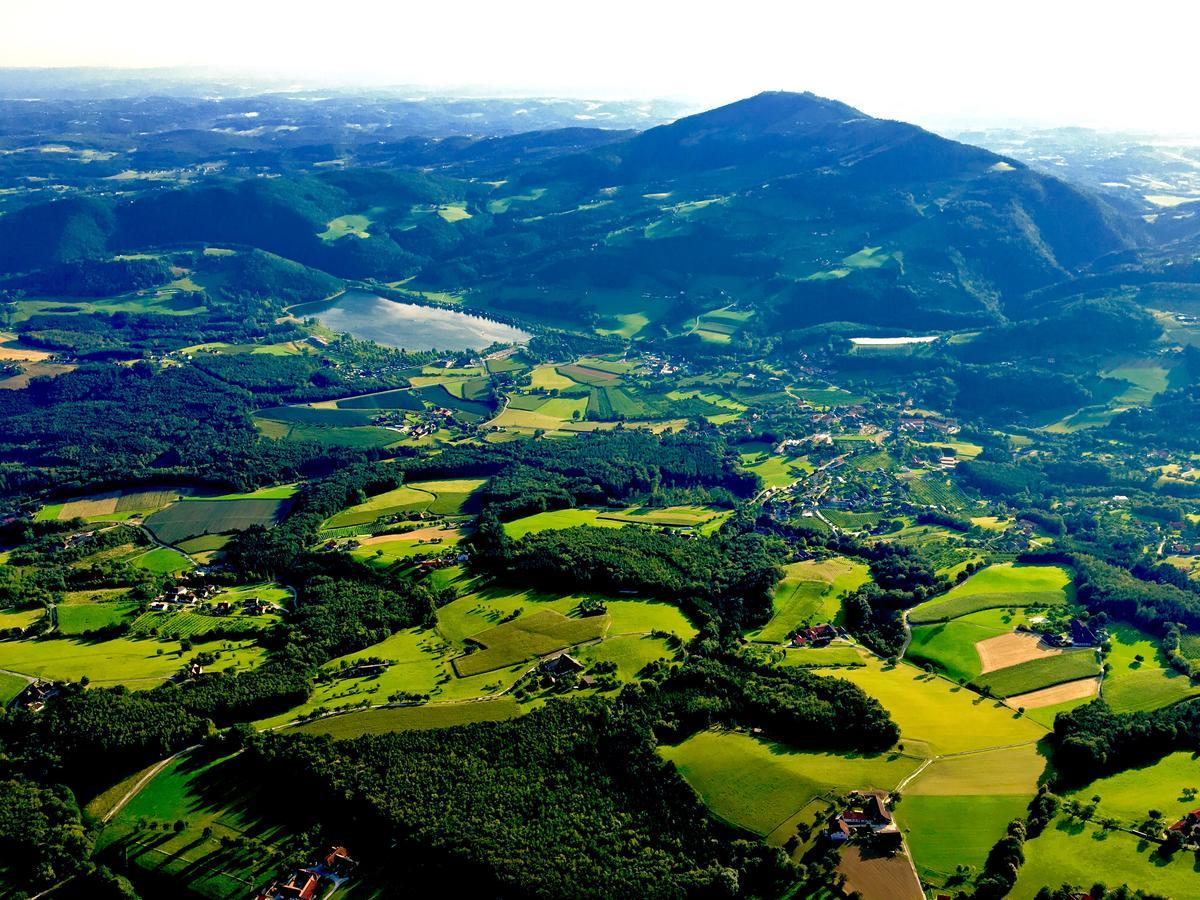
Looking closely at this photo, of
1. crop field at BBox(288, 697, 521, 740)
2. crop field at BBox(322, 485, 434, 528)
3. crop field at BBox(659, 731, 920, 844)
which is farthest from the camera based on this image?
crop field at BBox(322, 485, 434, 528)

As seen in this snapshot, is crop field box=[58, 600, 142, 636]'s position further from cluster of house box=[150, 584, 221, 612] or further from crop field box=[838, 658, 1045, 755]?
crop field box=[838, 658, 1045, 755]

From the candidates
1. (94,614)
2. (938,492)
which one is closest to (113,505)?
(94,614)

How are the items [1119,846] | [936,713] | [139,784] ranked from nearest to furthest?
[1119,846]
[139,784]
[936,713]

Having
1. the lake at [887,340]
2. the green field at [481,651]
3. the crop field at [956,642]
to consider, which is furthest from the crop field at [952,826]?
the lake at [887,340]

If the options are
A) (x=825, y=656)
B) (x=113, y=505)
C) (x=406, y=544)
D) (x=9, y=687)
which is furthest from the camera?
(x=113, y=505)

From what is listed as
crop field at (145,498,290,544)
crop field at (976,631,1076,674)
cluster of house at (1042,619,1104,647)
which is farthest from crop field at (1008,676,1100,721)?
crop field at (145,498,290,544)

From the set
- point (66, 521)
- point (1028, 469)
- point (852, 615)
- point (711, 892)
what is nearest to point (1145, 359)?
point (1028, 469)

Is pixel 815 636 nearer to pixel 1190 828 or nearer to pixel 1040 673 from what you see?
pixel 1040 673

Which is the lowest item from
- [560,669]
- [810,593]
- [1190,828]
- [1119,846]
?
[810,593]
